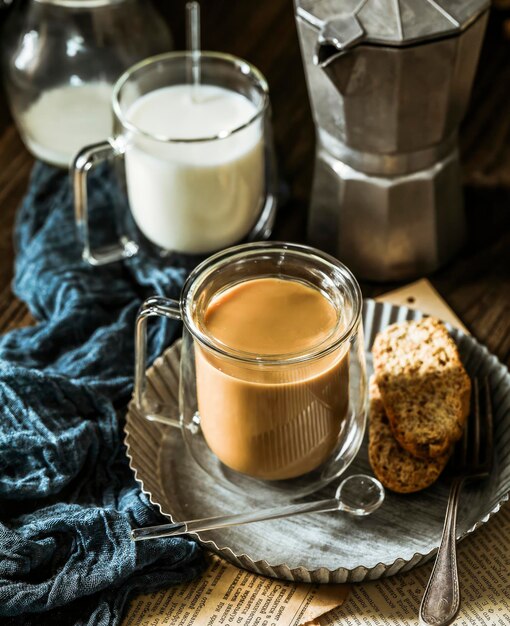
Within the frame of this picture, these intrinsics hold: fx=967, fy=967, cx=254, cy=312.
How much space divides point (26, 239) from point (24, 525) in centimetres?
38

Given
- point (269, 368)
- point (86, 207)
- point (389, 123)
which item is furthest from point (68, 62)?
point (269, 368)

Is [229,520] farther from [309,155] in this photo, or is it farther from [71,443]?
[309,155]

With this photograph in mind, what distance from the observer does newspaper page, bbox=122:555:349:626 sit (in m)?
0.68

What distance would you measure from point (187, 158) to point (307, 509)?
0.36 meters

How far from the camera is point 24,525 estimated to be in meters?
0.73

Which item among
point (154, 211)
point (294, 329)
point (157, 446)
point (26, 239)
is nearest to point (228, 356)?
point (294, 329)

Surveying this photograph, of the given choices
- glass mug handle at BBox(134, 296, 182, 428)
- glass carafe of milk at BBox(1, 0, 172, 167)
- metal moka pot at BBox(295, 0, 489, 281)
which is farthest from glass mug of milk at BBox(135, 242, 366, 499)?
glass carafe of milk at BBox(1, 0, 172, 167)

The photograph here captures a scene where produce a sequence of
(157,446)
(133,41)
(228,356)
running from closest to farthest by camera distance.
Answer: (228,356), (157,446), (133,41)

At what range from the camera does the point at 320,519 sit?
0.74 meters

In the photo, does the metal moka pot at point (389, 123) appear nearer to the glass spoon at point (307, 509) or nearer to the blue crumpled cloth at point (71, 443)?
the blue crumpled cloth at point (71, 443)

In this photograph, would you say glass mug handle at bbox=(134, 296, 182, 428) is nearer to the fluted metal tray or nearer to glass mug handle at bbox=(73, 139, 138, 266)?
the fluted metal tray

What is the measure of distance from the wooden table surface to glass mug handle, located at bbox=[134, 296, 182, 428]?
0.71 ft

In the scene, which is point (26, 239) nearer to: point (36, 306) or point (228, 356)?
point (36, 306)

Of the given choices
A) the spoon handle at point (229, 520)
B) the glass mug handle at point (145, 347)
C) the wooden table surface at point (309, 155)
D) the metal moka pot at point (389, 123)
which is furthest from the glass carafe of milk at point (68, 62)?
the spoon handle at point (229, 520)
